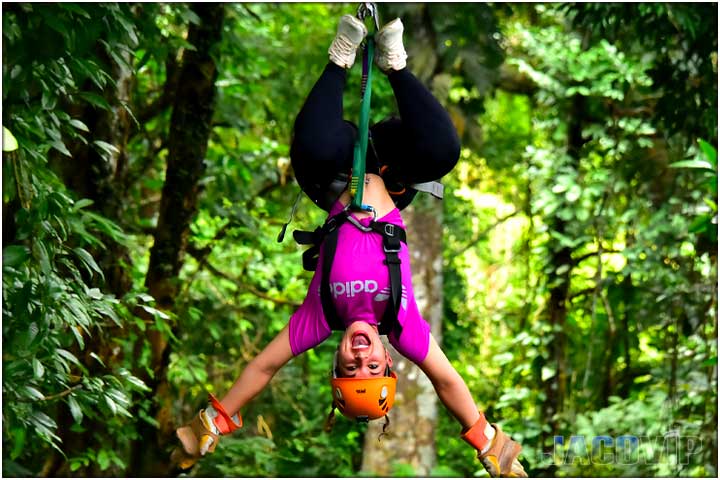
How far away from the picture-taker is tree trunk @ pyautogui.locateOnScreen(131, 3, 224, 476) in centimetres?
492

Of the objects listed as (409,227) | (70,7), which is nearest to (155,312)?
(70,7)

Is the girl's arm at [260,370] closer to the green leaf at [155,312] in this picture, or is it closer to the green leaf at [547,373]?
the green leaf at [155,312]

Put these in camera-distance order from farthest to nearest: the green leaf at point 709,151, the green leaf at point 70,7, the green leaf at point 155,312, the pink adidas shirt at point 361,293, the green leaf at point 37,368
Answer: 1. the green leaf at point 155,312
2. the green leaf at point 709,151
3. the green leaf at point 37,368
4. the pink adidas shirt at point 361,293
5. the green leaf at point 70,7

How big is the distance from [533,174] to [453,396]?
4.49 metres

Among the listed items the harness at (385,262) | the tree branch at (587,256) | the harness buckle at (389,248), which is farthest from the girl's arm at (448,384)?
the tree branch at (587,256)

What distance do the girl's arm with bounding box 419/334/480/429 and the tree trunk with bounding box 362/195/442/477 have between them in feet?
11.7

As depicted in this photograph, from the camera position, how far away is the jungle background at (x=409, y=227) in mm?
4605

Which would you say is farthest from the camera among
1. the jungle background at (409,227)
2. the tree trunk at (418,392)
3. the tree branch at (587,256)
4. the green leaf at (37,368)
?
the tree branch at (587,256)

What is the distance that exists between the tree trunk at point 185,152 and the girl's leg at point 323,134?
2.15 m

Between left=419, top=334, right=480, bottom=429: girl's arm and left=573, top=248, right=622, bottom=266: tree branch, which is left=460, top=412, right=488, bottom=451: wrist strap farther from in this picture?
left=573, top=248, right=622, bottom=266: tree branch

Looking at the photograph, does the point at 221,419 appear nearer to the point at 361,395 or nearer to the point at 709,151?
the point at 361,395

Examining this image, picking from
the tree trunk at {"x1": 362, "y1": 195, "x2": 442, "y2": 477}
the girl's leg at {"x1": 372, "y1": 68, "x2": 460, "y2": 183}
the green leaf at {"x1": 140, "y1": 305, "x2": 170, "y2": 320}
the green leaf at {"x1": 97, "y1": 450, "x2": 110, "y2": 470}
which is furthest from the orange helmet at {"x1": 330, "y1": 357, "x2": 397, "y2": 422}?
the tree trunk at {"x1": 362, "y1": 195, "x2": 442, "y2": 477}

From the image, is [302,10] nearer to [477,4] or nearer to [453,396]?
[477,4]

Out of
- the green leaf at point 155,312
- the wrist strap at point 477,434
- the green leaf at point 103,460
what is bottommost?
the wrist strap at point 477,434
